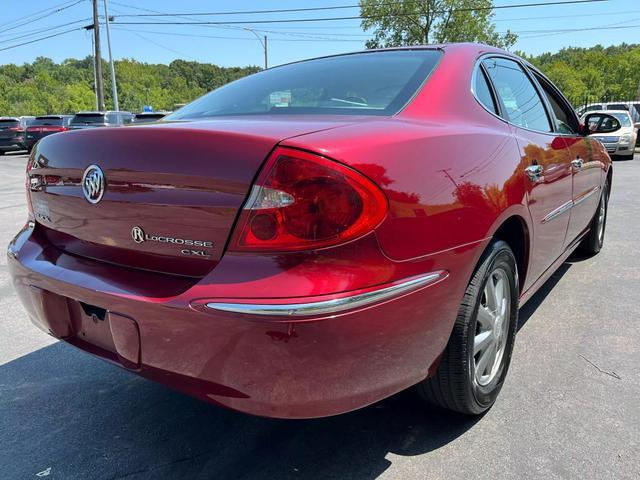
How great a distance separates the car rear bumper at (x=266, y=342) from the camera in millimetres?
1475

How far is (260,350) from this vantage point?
58.2 inches

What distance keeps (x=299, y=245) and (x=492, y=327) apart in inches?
47.0

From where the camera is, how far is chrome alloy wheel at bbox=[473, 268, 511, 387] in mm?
2214

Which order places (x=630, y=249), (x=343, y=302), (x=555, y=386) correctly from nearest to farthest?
1. (x=343, y=302)
2. (x=555, y=386)
3. (x=630, y=249)

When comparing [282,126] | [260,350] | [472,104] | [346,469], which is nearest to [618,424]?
[346,469]

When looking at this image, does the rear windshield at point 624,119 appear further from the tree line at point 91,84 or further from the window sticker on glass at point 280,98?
the tree line at point 91,84

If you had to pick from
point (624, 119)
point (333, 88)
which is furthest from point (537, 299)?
point (624, 119)

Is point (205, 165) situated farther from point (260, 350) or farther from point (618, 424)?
point (618, 424)

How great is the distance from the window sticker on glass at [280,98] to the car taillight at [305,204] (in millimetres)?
871

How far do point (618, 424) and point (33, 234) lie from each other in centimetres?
264

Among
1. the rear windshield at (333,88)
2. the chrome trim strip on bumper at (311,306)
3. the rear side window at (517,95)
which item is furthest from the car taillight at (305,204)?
the rear side window at (517,95)

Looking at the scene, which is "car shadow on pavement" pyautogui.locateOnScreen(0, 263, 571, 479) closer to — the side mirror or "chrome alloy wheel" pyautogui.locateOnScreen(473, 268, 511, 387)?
"chrome alloy wheel" pyautogui.locateOnScreen(473, 268, 511, 387)

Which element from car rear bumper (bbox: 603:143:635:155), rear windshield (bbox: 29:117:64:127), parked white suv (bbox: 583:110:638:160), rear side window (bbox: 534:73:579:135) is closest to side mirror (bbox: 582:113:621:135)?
rear side window (bbox: 534:73:579:135)

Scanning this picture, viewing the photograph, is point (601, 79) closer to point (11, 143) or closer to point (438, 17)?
point (438, 17)
